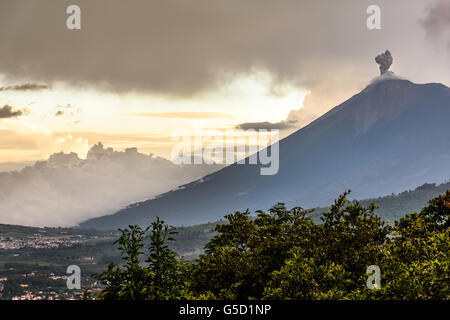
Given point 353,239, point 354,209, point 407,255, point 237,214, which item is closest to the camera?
point 407,255

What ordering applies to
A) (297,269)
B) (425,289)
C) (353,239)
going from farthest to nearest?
1. (353,239)
2. (297,269)
3. (425,289)

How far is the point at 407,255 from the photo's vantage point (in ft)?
88.7

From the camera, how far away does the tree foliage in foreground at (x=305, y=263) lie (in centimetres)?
1891

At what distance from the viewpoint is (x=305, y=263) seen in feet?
82.7

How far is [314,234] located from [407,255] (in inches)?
276

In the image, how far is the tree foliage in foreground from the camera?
18.9 metres
